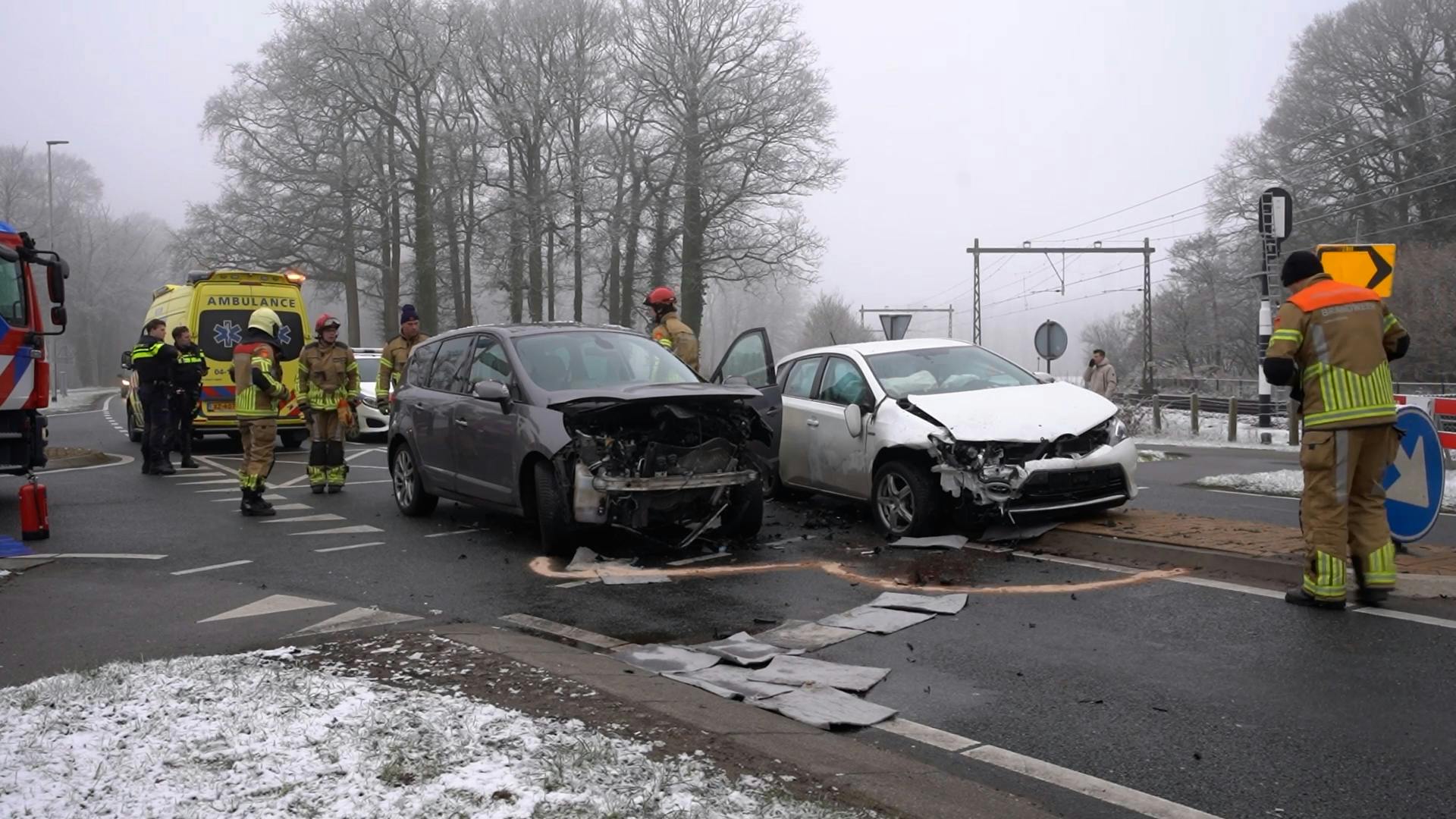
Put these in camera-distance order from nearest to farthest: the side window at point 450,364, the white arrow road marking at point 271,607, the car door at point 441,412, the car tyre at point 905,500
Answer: the white arrow road marking at point 271,607 < the car tyre at point 905,500 < the car door at point 441,412 < the side window at point 450,364

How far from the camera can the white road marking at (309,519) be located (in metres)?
10.7

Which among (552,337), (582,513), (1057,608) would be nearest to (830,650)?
(1057,608)

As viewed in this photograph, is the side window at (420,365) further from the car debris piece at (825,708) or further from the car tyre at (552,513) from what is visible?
the car debris piece at (825,708)

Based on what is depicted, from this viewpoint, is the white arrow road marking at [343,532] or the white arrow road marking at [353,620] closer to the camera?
the white arrow road marking at [353,620]

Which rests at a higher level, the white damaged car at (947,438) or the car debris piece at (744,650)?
the white damaged car at (947,438)

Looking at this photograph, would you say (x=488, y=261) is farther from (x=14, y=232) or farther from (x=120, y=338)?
(x=120, y=338)

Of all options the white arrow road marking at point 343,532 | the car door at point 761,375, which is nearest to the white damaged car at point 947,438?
the car door at point 761,375

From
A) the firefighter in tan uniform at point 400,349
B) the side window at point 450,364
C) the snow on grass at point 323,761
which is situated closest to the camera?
the snow on grass at point 323,761

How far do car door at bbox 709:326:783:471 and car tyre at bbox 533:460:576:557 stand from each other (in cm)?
161

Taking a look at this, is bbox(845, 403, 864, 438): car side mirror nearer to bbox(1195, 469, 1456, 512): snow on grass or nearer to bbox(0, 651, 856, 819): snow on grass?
bbox(0, 651, 856, 819): snow on grass

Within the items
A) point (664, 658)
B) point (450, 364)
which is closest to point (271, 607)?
point (664, 658)

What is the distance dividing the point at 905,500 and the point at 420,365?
15.7 ft

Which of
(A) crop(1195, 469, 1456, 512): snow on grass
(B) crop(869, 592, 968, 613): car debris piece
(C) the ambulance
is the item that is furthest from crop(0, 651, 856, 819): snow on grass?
(C) the ambulance

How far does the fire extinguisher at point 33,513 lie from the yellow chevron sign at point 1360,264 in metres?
10.4
